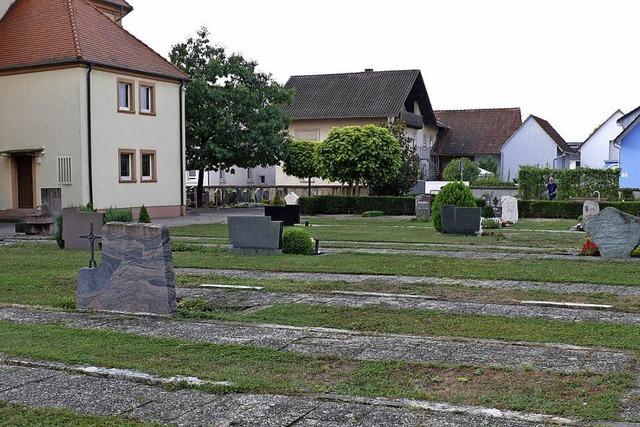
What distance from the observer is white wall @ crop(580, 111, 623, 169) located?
66.2 m

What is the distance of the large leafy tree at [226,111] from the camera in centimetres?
4216

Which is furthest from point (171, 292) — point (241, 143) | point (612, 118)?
point (612, 118)

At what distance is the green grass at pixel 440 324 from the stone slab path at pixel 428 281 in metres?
2.87

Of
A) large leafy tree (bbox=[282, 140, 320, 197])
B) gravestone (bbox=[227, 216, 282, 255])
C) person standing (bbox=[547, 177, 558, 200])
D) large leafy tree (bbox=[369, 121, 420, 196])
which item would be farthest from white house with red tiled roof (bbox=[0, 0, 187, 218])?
person standing (bbox=[547, 177, 558, 200])

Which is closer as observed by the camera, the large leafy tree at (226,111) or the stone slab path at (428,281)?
the stone slab path at (428,281)

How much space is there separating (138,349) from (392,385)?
2.76 meters

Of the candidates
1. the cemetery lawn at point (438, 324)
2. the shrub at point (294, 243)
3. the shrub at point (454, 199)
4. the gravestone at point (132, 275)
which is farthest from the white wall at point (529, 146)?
the gravestone at point (132, 275)

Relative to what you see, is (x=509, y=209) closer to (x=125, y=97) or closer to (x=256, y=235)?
(x=125, y=97)

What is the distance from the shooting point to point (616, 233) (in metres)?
17.2

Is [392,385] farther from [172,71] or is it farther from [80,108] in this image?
[172,71]

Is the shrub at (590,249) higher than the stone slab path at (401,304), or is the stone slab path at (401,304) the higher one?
the shrub at (590,249)

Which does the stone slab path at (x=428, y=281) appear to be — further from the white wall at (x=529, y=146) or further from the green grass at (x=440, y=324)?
the white wall at (x=529, y=146)

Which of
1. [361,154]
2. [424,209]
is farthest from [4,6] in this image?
[424,209]

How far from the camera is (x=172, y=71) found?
117ft
